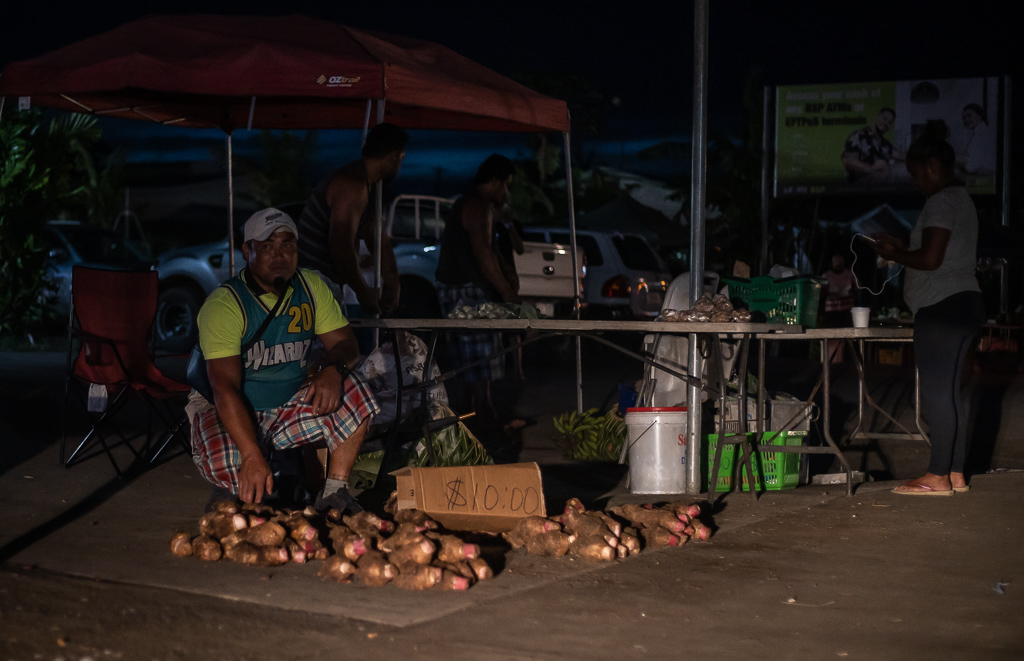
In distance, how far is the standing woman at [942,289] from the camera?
5395 millimetres

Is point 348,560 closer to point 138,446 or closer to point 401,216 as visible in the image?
point 138,446

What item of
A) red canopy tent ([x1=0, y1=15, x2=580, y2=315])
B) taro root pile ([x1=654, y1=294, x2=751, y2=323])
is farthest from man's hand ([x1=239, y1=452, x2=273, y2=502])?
red canopy tent ([x1=0, y1=15, x2=580, y2=315])

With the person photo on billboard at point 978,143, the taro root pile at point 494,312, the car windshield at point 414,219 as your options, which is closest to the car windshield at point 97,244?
the car windshield at point 414,219

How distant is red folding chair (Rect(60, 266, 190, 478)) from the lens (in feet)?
19.7

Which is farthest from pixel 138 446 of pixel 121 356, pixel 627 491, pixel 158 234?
pixel 158 234

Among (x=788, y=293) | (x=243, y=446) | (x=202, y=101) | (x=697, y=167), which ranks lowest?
(x=243, y=446)

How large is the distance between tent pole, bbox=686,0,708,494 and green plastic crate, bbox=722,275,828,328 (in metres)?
0.47

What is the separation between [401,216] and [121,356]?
26.0 feet

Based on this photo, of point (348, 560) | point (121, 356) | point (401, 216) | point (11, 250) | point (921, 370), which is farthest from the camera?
point (401, 216)

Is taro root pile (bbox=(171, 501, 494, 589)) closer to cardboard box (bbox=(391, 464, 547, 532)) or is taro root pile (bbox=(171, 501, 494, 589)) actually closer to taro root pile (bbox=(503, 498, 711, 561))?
cardboard box (bbox=(391, 464, 547, 532))

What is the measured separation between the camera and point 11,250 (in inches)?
461

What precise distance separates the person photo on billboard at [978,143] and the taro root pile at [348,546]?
19.6 metres

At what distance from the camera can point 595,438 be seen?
6855 mm

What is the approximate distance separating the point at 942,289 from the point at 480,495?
2.66 m
